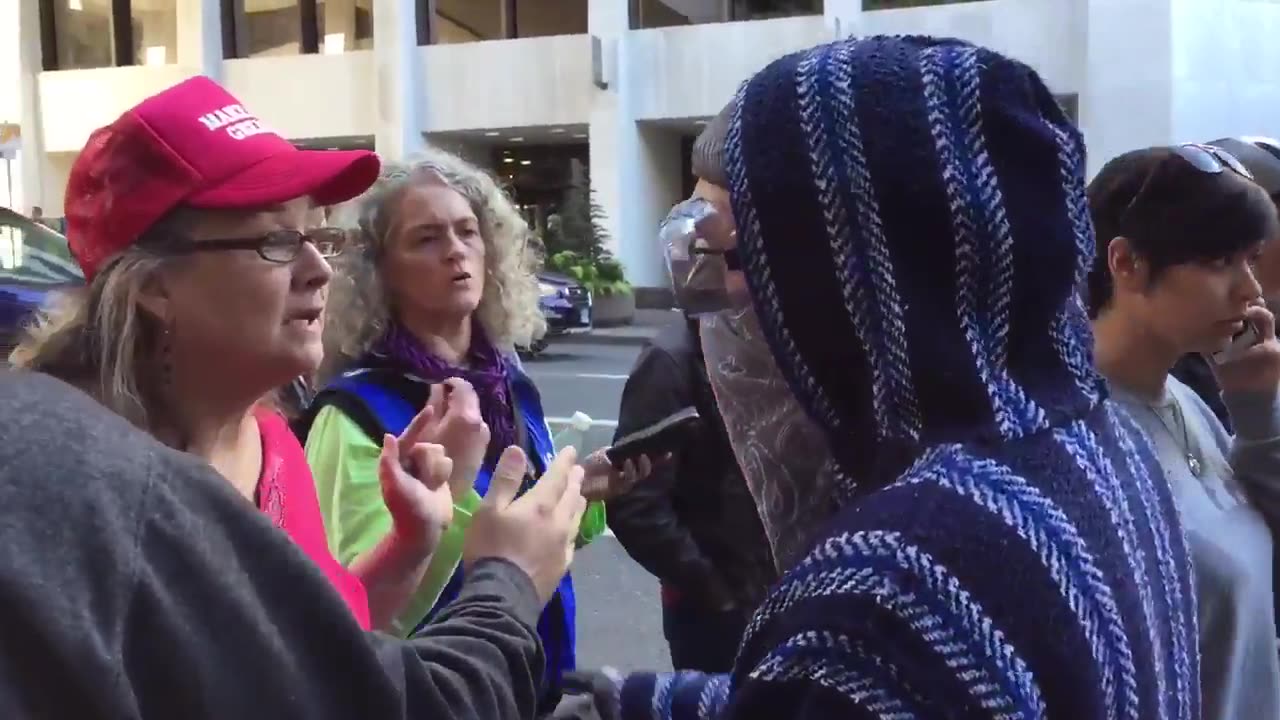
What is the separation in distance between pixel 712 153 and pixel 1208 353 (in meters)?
1.22

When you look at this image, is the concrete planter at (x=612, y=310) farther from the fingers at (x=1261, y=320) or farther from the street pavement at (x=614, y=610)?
the fingers at (x=1261, y=320)

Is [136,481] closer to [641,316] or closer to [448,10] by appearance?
[641,316]

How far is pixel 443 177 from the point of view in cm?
277

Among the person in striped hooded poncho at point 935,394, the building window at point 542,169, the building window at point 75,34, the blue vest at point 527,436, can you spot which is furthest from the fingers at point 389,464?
the building window at point 75,34

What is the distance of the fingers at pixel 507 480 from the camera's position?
5.13ft

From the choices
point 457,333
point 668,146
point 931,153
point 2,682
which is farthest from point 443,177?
point 668,146

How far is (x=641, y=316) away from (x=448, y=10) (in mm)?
7350

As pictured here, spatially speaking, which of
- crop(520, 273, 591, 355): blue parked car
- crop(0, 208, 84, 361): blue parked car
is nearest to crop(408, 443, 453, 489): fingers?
crop(0, 208, 84, 361): blue parked car

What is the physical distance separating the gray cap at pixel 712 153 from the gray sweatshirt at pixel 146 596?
1.88ft

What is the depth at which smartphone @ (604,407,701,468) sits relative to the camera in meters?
2.28

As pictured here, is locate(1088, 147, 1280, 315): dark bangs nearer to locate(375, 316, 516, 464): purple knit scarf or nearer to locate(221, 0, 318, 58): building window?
locate(375, 316, 516, 464): purple knit scarf

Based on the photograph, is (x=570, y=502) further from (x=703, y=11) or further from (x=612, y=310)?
(x=703, y=11)

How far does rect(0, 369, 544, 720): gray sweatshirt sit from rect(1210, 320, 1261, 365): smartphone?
1643mm

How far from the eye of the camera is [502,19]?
22.7 meters
